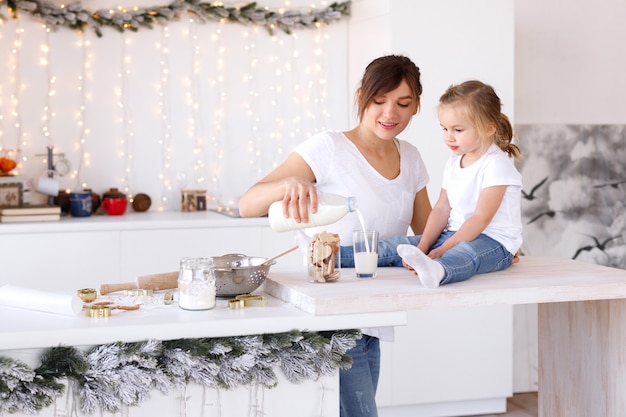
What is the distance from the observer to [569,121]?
462cm

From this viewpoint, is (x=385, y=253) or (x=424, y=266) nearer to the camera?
(x=424, y=266)

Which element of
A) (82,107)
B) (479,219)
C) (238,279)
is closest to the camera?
(238,279)

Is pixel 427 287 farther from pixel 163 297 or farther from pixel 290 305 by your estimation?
pixel 163 297

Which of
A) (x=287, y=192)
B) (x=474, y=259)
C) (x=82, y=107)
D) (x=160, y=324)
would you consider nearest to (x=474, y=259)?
(x=474, y=259)

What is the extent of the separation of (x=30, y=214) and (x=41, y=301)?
5.90 ft

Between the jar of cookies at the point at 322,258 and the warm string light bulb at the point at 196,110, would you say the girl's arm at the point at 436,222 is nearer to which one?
the jar of cookies at the point at 322,258

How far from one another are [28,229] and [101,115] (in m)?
0.76

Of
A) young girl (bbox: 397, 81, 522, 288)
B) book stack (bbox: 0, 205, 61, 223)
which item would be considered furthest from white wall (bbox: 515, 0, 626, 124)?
book stack (bbox: 0, 205, 61, 223)

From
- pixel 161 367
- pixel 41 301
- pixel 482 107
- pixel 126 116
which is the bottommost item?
pixel 161 367

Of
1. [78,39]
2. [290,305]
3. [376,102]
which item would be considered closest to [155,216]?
[78,39]

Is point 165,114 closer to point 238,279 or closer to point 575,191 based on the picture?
point 575,191

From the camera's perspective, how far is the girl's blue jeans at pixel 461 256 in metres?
2.27

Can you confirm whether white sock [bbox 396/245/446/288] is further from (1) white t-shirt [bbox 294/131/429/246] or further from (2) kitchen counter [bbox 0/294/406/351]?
(1) white t-shirt [bbox 294/131/429/246]

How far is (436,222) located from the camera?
8.79 feet
